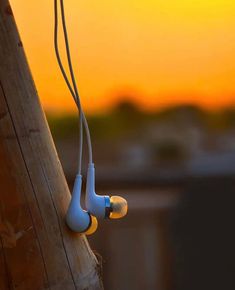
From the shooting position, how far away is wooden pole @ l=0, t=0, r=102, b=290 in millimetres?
1107

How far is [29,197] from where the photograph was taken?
1120 mm

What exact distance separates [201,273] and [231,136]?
33.4ft

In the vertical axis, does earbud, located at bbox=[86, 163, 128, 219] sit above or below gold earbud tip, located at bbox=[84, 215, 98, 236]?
above

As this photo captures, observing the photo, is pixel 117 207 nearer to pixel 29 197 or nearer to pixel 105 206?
pixel 105 206

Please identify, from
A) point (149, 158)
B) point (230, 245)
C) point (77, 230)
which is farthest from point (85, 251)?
point (149, 158)

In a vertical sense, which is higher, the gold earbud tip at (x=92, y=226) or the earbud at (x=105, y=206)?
the earbud at (x=105, y=206)

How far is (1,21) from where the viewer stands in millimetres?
1192

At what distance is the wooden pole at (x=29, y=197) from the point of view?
3.63 ft

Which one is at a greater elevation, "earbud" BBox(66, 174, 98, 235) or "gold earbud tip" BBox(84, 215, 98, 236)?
"earbud" BBox(66, 174, 98, 235)

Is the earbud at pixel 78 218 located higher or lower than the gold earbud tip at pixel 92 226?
higher

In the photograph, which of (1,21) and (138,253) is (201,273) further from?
(1,21)

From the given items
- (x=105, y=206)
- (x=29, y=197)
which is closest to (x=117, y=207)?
(x=105, y=206)

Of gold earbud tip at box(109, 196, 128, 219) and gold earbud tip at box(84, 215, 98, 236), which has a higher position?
gold earbud tip at box(109, 196, 128, 219)

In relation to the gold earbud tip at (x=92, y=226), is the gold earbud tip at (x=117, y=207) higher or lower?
higher
